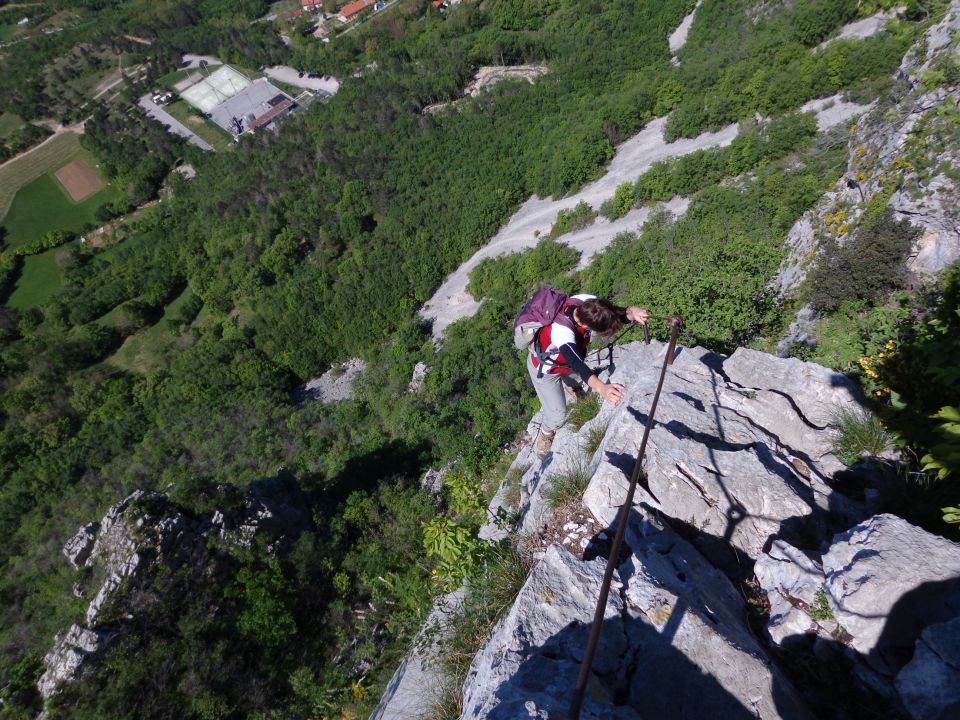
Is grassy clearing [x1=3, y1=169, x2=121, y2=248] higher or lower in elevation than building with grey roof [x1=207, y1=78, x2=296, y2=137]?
lower

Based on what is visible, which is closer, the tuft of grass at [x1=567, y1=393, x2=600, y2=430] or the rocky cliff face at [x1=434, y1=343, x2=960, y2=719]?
the rocky cliff face at [x1=434, y1=343, x2=960, y2=719]

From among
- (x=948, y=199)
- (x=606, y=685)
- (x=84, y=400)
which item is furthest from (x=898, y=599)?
(x=84, y=400)

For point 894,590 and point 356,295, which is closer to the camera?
point 894,590

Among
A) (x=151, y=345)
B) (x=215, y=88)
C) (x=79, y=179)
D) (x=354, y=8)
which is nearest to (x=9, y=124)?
(x=79, y=179)

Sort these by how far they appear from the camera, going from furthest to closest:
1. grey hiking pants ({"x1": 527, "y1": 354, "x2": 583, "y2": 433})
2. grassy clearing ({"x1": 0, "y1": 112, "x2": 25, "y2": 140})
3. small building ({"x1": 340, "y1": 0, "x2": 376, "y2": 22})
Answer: grassy clearing ({"x1": 0, "y1": 112, "x2": 25, "y2": 140}), small building ({"x1": 340, "y1": 0, "x2": 376, "y2": 22}), grey hiking pants ({"x1": 527, "y1": 354, "x2": 583, "y2": 433})

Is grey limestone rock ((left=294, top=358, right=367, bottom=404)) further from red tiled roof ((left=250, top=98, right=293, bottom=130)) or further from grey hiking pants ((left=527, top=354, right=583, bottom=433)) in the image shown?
red tiled roof ((left=250, top=98, right=293, bottom=130))

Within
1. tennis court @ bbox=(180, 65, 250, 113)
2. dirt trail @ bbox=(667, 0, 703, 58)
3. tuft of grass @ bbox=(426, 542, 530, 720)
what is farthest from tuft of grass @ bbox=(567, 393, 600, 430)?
tennis court @ bbox=(180, 65, 250, 113)

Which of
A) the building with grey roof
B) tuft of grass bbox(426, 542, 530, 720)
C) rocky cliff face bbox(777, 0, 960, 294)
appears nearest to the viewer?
tuft of grass bbox(426, 542, 530, 720)

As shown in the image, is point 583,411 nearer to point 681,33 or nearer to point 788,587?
point 788,587
